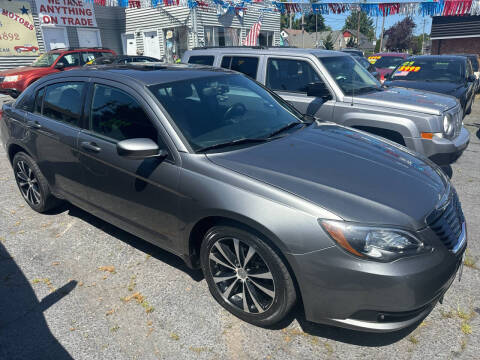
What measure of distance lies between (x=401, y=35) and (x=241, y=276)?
84.2 metres

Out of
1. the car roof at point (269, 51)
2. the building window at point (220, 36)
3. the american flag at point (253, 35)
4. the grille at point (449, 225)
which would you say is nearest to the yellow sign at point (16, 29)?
the building window at point (220, 36)

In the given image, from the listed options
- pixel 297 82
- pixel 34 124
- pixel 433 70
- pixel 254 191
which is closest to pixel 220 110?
pixel 254 191

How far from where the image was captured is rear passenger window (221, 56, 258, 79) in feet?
19.3

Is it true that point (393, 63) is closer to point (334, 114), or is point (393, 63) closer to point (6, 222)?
point (334, 114)

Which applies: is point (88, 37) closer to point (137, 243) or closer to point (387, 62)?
point (387, 62)

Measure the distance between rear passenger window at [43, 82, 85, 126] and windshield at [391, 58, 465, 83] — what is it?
7.71 meters

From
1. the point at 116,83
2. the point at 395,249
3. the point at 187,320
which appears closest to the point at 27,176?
the point at 116,83

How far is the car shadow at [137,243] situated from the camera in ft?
11.3

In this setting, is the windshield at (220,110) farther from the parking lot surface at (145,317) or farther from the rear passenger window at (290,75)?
the rear passenger window at (290,75)

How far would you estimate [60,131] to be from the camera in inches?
147

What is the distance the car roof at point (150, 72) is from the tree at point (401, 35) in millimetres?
82739

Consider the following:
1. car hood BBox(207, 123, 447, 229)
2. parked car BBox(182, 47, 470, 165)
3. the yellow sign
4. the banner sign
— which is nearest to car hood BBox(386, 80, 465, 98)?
parked car BBox(182, 47, 470, 165)

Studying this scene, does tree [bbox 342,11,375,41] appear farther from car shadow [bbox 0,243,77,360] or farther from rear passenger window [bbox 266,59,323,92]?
car shadow [bbox 0,243,77,360]

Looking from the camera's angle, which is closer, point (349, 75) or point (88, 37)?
point (349, 75)
